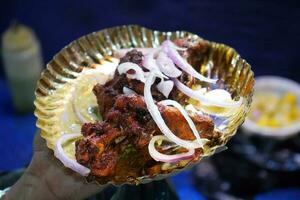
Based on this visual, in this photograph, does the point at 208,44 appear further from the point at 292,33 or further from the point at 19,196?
the point at 292,33

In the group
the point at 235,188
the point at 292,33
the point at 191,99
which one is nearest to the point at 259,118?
the point at 235,188

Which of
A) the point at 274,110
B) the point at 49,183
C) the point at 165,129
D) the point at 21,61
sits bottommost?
the point at 274,110

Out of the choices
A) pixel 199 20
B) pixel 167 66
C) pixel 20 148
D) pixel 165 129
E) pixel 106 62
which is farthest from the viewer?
pixel 199 20

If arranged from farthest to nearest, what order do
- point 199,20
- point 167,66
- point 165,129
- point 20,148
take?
point 199,20 < point 20,148 < point 167,66 < point 165,129

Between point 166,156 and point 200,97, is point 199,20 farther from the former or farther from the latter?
point 166,156

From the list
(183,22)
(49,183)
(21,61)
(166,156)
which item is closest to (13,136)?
(21,61)

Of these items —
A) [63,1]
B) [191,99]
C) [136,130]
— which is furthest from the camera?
[63,1]

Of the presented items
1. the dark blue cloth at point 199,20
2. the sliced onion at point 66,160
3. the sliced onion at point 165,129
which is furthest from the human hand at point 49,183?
the dark blue cloth at point 199,20
